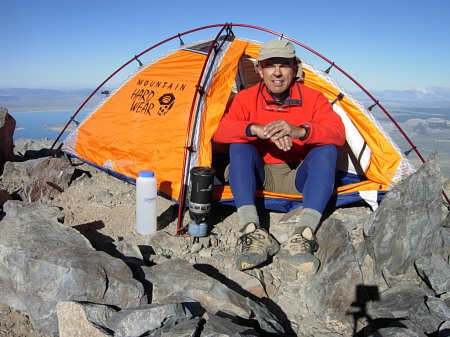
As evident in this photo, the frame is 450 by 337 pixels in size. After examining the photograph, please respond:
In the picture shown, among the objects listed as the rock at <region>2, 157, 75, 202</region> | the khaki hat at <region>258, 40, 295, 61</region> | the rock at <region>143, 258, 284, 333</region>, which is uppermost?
the khaki hat at <region>258, 40, 295, 61</region>

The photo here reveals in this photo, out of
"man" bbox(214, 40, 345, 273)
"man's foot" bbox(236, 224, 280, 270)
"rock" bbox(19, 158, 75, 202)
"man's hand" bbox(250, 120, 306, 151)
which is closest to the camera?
"man's foot" bbox(236, 224, 280, 270)

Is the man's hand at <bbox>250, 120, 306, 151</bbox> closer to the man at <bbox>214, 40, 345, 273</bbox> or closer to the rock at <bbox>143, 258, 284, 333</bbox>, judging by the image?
the man at <bbox>214, 40, 345, 273</bbox>

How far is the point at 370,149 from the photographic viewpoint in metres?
5.00

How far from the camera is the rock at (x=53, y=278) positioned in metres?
2.66

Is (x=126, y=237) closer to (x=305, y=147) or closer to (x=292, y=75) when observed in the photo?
(x=305, y=147)

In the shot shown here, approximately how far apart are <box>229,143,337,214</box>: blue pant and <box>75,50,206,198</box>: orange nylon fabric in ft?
2.85

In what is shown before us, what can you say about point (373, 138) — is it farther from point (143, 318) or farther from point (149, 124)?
point (143, 318)

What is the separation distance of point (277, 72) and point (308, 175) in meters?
1.19

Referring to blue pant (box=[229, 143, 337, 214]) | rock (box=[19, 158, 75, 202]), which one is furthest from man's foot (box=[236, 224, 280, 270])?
rock (box=[19, 158, 75, 202])

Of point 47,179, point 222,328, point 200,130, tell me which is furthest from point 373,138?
point 47,179

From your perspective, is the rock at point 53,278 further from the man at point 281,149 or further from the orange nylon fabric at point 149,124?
the orange nylon fabric at point 149,124

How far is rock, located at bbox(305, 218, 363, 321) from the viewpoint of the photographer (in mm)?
3035

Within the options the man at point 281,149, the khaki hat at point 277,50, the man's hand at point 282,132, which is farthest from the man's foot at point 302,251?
the khaki hat at point 277,50

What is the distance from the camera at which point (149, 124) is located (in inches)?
203
